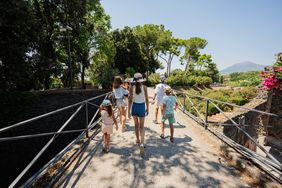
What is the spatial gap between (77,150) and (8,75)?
11296mm

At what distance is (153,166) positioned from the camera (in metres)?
3.13

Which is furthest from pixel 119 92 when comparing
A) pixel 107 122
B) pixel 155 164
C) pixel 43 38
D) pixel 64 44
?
pixel 64 44

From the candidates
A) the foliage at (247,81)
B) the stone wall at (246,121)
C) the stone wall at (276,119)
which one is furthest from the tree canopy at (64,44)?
the stone wall at (276,119)

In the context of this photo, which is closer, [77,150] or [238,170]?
[238,170]

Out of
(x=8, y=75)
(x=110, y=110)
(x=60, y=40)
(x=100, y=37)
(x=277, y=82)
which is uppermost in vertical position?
(x=100, y=37)

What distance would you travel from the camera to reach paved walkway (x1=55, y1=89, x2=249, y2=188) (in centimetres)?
267

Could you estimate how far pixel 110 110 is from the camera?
12.5 feet

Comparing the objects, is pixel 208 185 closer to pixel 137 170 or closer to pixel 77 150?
pixel 137 170

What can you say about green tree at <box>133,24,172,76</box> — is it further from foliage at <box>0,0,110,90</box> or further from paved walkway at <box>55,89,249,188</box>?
paved walkway at <box>55,89,249,188</box>

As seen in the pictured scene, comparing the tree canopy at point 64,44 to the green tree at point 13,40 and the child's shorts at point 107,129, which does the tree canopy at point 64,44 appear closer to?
the green tree at point 13,40

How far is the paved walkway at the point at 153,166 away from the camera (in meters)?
2.67

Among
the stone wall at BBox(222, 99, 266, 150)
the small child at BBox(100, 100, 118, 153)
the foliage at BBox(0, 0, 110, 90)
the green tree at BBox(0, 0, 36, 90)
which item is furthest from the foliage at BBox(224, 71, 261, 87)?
the green tree at BBox(0, 0, 36, 90)

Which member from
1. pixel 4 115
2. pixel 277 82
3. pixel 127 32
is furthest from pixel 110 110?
pixel 127 32

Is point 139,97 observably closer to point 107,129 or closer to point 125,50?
point 107,129
